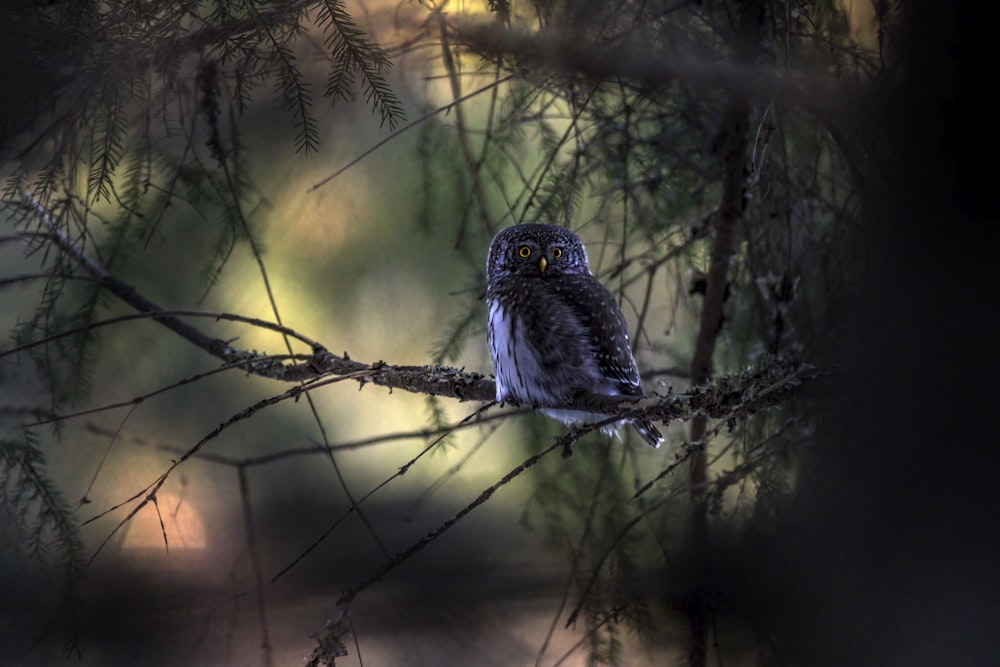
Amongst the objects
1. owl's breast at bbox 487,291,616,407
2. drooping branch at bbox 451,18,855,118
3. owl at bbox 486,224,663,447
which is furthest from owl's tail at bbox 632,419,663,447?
drooping branch at bbox 451,18,855,118

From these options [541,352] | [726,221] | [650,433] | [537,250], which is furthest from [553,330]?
[726,221]

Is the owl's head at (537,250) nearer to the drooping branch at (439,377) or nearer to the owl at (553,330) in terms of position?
the owl at (553,330)

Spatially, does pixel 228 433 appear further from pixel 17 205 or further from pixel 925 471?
pixel 925 471

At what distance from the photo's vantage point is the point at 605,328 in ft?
5.11

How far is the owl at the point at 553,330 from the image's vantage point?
1534 millimetres

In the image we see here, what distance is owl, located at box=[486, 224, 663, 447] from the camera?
5.03ft

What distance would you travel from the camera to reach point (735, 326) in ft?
5.77

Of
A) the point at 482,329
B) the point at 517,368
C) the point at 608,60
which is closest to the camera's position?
the point at 608,60

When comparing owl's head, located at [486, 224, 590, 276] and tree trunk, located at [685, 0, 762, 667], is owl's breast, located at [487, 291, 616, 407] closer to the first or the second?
owl's head, located at [486, 224, 590, 276]

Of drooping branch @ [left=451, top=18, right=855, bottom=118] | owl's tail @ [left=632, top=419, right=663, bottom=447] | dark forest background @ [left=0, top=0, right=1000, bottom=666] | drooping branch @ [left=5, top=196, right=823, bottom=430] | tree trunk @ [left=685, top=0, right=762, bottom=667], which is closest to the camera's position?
dark forest background @ [left=0, top=0, right=1000, bottom=666]

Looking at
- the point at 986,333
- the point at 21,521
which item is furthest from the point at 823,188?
the point at 21,521

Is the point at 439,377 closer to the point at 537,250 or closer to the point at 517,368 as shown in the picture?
the point at 517,368

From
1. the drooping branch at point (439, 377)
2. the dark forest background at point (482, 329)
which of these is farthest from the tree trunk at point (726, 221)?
the drooping branch at point (439, 377)

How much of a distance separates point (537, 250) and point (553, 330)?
0.16 metres
